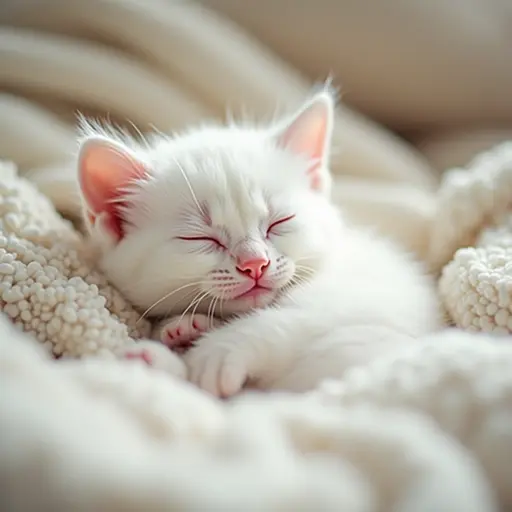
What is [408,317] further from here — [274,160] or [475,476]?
[475,476]

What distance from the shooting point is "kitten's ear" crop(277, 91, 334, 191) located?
1.09 m

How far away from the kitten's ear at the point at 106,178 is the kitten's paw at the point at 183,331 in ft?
0.56

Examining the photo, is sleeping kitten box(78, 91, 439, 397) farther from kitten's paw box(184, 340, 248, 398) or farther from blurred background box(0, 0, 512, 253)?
blurred background box(0, 0, 512, 253)

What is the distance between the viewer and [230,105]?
1390 millimetres

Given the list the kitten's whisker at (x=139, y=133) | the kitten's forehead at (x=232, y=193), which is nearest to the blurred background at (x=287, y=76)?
the kitten's whisker at (x=139, y=133)

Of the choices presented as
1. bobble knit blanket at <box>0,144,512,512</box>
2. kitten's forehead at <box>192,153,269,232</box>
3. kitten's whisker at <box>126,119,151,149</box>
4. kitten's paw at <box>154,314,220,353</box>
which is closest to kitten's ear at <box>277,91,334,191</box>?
kitten's forehead at <box>192,153,269,232</box>

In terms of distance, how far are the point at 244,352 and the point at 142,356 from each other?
0.13 m

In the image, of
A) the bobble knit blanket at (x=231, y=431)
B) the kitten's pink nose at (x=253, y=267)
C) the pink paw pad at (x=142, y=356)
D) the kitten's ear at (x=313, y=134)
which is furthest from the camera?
the kitten's ear at (x=313, y=134)

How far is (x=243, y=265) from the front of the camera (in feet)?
2.96

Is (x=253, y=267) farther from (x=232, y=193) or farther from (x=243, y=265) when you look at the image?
(x=232, y=193)

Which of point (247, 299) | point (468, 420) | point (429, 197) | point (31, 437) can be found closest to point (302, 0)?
point (429, 197)

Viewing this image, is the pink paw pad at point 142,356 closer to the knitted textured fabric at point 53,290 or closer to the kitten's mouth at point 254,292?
the knitted textured fabric at point 53,290

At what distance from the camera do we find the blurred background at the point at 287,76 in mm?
1265

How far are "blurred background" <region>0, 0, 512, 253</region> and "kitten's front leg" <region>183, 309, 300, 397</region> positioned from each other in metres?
0.42
